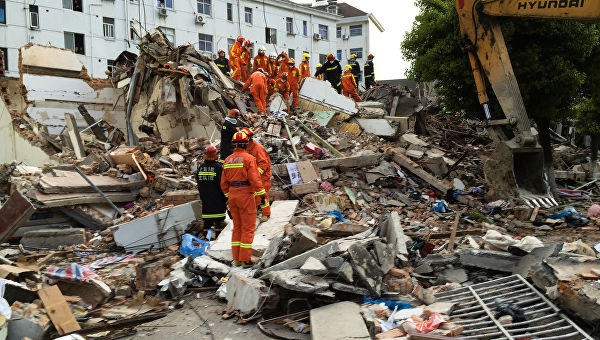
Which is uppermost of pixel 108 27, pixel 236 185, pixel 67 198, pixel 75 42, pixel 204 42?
pixel 108 27

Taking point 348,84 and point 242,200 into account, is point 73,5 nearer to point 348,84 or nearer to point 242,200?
point 348,84

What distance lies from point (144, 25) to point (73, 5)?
157 inches

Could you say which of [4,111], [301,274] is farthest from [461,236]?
[4,111]

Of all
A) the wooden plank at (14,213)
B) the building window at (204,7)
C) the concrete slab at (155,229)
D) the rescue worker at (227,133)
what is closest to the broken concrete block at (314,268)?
the concrete slab at (155,229)

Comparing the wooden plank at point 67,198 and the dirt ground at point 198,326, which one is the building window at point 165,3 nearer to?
the wooden plank at point 67,198

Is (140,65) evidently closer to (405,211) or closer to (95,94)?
(95,94)

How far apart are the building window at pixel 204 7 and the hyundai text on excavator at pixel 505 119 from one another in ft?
89.1

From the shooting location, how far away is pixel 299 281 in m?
4.72

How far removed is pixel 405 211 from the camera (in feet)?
31.2

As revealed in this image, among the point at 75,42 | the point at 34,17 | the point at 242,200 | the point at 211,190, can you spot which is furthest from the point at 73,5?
the point at 242,200

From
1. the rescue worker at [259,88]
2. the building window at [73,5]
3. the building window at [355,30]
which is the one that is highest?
the building window at [355,30]

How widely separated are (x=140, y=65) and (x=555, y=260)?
39.9 ft

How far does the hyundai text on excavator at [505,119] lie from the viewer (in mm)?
8312

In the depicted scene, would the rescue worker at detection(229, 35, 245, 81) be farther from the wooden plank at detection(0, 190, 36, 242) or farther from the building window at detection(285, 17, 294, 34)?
the building window at detection(285, 17, 294, 34)
